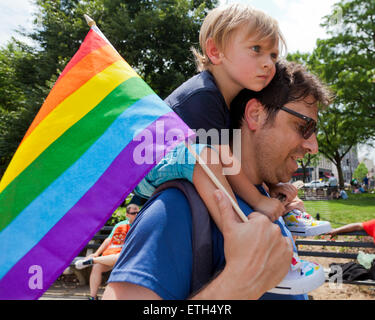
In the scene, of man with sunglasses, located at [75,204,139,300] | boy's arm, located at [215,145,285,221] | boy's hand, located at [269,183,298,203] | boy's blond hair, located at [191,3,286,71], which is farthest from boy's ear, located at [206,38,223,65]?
man with sunglasses, located at [75,204,139,300]

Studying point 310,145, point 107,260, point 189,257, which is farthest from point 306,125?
point 107,260

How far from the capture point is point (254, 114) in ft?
7.14

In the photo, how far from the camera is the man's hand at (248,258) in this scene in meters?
1.14

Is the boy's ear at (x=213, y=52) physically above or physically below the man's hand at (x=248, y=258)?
above

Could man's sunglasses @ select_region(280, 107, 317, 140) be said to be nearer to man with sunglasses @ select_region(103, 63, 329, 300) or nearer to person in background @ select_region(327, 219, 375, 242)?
man with sunglasses @ select_region(103, 63, 329, 300)

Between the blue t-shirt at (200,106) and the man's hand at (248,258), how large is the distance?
0.76 m

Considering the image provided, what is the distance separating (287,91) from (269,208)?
0.87 meters

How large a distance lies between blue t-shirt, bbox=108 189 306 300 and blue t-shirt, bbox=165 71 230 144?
32.9 inches

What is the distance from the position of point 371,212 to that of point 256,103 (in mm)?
13112

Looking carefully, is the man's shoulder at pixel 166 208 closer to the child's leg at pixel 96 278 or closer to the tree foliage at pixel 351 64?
the child's leg at pixel 96 278

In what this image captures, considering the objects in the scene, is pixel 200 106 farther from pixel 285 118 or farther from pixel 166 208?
pixel 166 208

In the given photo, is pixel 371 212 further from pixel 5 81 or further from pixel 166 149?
pixel 5 81

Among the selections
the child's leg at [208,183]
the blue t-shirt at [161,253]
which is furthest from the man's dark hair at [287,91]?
the blue t-shirt at [161,253]

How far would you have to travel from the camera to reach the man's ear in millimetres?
2148
